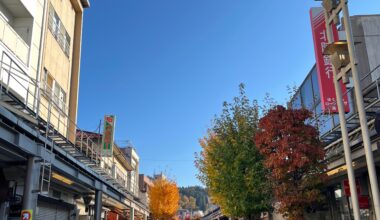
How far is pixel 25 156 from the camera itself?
10734 millimetres

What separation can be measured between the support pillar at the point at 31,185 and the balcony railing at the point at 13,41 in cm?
594

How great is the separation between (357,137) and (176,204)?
175 ft

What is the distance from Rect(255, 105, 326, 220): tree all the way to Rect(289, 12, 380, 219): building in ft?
3.31

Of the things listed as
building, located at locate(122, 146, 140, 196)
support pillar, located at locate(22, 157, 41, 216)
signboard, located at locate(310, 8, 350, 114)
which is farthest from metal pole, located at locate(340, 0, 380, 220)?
building, located at locate(122, 146, 140, 196)

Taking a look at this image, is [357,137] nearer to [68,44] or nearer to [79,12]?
[68,44]

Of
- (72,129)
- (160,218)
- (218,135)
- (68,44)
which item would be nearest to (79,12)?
(68,44)

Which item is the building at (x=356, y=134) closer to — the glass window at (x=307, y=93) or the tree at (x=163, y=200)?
the glass window at (x=307, y=93)

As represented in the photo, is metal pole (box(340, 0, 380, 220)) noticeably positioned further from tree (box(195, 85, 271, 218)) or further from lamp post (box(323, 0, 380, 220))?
tree (box(195, 85, 271, 218))

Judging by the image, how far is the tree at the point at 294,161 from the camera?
11.9 metres

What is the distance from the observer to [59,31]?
23172mm

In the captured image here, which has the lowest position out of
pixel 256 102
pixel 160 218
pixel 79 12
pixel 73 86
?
A: pixel 160 218

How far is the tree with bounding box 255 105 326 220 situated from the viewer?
1187 centimetres

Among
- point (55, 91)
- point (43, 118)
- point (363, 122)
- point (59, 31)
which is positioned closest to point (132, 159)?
point (59, 31)

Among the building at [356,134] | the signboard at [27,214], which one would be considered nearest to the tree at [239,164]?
the building at [356,134]
